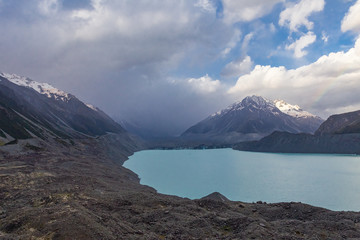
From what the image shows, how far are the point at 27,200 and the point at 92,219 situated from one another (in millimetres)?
17783

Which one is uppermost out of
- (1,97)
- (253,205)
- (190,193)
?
(1,97)

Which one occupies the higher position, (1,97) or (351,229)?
(1,97)

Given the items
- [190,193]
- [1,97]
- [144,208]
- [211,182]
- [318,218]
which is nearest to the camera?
[318,218]

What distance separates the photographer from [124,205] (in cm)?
3142

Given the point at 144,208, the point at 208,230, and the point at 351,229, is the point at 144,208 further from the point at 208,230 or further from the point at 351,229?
the point at 351,229

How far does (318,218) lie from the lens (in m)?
28.1

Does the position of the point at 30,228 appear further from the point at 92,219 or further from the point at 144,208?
the point at 144,208

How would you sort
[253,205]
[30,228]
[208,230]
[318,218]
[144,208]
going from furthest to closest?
[253,205] < [144,208] < [318,218] < [208,230] < [30,228]

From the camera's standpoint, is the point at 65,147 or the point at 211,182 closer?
the point at 211,182

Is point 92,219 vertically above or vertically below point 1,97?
below

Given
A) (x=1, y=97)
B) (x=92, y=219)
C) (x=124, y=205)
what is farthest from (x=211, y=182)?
(x=1, y=97)

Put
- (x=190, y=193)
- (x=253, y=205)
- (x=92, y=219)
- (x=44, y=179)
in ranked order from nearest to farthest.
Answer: (x=92, y=219), (x=253, y=205), (x=44, y=179), (x=190, y=193)

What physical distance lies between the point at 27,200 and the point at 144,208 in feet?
48.9

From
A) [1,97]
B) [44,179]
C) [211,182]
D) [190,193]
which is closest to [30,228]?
[44,179]
